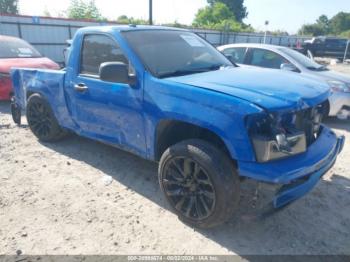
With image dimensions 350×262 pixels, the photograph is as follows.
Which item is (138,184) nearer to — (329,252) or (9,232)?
(9,232)

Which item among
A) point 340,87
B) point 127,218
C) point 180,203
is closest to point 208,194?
point 180,203

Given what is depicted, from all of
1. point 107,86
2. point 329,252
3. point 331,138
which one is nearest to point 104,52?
point 107,86

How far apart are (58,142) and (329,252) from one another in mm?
4245

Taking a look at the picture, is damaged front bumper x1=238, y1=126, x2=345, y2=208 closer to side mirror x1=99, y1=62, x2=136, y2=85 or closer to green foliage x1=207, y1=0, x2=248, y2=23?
side mirror x1=99, y1=62, x2=136, y2=85

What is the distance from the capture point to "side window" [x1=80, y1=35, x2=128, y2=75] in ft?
11.9

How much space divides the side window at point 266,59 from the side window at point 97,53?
174 inches

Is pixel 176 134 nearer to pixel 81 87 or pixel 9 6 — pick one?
pixel 81 87

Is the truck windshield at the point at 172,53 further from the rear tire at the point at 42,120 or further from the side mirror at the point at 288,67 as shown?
the side mirror at the point at 288,67

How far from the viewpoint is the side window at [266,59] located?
698 centimetres

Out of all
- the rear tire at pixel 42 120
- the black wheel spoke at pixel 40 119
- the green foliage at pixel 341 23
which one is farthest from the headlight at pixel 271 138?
the green foliage at pixel 341 23

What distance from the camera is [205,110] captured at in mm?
2684

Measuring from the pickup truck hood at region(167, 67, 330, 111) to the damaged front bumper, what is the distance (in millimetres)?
430

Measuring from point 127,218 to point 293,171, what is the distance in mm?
1703

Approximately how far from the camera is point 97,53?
389cm
